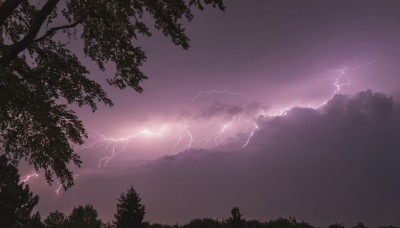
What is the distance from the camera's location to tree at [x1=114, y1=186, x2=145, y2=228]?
2977cm

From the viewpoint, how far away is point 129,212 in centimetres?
3006

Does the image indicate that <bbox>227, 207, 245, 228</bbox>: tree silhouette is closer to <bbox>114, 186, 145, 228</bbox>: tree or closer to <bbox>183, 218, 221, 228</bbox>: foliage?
<bbox>183, 218, 221, 228</bbox>: foliage

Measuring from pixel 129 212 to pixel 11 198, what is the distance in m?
11.8

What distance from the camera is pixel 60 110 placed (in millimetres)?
11211

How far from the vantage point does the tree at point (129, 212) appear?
29.8 m

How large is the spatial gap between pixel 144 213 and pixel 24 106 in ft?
71.0

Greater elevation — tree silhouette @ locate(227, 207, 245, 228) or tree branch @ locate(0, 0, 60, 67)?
tree branch @ locate(0, 0, 60, 67)

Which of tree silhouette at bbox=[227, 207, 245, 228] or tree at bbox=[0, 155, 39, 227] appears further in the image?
tree at bbox=[0, 155, 39, 227]

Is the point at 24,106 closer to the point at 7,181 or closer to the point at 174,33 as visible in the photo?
the point at 174,33

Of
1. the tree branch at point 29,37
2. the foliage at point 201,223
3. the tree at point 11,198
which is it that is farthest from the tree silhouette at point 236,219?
the tree at point 11,198

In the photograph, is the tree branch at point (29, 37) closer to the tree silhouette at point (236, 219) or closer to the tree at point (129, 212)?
the tree silhouette at point (236, 219)

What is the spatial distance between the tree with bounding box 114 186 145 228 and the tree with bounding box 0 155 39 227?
993 centimetres

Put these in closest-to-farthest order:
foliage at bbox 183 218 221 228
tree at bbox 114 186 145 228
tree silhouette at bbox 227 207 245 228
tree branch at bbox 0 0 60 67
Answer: tree branch at bbox 0 0 60 67 → tree silhouette at bbox 227 207 245 228 → foliage at bbox 183 218 221 228 → tree at bbox 114 186 145 228

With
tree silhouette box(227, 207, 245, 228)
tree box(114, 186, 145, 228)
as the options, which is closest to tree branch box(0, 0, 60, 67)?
tree silhouette box(227, 207, 245, 228)
